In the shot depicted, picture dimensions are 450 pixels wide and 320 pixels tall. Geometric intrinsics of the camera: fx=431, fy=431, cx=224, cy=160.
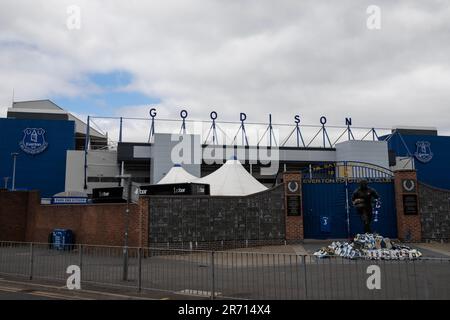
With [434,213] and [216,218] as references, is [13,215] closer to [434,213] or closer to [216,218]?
[216,218]

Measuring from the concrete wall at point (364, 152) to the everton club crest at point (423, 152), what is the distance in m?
11.2

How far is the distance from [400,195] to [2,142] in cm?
4483

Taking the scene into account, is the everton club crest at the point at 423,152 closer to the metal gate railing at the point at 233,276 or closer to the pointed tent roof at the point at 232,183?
the pointed tent roof at the point at 232,183

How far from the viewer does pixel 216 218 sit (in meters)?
21.0

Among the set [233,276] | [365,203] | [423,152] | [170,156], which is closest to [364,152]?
[423,152]

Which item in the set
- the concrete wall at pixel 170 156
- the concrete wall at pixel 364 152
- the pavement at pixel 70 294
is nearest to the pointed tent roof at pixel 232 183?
the pavement at pixel 70 294

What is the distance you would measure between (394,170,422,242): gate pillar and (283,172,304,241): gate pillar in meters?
5.24

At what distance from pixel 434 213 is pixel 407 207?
4.94 feet

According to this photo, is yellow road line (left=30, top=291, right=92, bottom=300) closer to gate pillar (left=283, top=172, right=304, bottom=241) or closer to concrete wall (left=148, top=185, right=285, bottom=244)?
concrete wall (left=148, top=185, right=285, bottom=244)

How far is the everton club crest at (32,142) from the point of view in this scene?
50562 mm

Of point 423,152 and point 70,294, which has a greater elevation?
point 423,152

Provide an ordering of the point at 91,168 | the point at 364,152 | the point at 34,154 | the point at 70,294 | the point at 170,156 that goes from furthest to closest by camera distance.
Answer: the point at 364,152, the point at 34,154, the point at 91,168, the point at 170,156, the point at 70,294

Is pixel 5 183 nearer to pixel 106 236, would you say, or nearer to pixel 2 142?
pixel 2 142

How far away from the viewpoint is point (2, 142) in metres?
50.2
